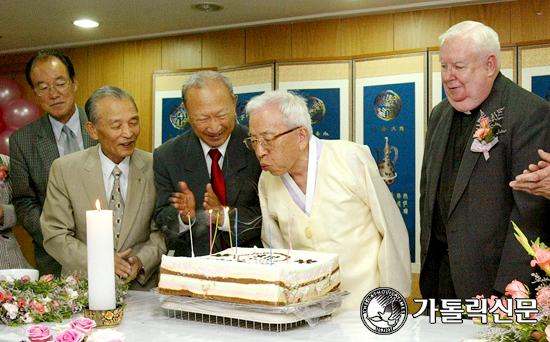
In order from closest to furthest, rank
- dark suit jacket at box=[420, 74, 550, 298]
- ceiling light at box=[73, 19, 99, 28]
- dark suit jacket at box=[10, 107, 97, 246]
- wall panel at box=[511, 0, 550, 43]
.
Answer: dark suit jacket at box=[420, 74, 550, 298] → dark suit jacket at box=[10, 107, 97, 246] → wall panel at box=[511, 0, 550, 43] → ceiling light at box=[73, 19, 99, 28]

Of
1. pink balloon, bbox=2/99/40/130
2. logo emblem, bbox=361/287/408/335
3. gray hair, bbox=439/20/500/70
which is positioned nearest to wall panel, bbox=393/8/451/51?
gray hair, bbox=439/20/500/70

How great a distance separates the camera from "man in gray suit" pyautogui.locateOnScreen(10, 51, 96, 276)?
11.0 feet

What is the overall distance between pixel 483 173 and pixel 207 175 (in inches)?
47.7

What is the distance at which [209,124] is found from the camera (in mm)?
2699

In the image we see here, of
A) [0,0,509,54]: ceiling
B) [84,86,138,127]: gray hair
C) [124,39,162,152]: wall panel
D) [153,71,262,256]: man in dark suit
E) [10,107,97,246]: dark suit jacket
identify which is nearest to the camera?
[153,71,262,256]: man in dark suit

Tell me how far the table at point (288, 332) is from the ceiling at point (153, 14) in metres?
3.35

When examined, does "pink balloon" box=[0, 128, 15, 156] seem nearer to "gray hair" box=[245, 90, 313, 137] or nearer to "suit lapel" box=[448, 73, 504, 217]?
"gray hair" box=[245, 90, 313, 137]

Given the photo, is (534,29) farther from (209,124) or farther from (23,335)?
(23,335)

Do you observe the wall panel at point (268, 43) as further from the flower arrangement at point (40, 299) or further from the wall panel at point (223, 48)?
the flower arrangement at point (40, 299)

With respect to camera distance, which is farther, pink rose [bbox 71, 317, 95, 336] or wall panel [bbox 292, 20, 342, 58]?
wall panel [bbox 292, 20, 342, 58]

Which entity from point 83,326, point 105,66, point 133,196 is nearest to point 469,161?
point 133,196

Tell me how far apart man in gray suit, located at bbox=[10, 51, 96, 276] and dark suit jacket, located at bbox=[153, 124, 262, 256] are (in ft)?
3.01

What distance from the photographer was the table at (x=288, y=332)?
168 centimetres

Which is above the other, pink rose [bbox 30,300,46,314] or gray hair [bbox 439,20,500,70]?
gray hair [bbox 439,20,500,70]
